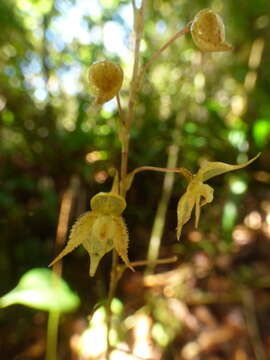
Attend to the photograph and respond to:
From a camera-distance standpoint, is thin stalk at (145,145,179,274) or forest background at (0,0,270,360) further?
thin stalk at (145,145,179,274)

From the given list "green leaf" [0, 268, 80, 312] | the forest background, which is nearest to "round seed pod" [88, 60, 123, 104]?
"green leaf" [0, 268, 80, 312]

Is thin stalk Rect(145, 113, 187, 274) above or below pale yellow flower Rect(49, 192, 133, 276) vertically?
below

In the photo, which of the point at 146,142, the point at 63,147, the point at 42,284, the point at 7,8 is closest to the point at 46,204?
the point at 63,147

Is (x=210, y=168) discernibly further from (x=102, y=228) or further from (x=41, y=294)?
(x=41, y=294)

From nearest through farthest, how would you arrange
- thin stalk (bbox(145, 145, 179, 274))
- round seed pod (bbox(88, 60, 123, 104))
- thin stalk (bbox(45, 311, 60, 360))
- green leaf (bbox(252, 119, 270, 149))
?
round seed pod (bbox(88, 60, 123, 104)), thin stalk (bbox(45, 311, 60, 360)), thin stalk (bbox(145, 145, 179, 274)), green leaf (bbox(252, 119, 270, 149))

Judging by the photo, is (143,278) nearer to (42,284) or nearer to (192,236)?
(192,236)

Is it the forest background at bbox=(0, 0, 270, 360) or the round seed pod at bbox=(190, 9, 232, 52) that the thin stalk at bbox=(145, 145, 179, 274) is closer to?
the forest background at bbox=(0, 0, 270, 360)

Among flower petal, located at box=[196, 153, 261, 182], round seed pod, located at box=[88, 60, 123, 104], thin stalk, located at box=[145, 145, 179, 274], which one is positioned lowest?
thin stalk, located at box=[145, 145, 179, 274]

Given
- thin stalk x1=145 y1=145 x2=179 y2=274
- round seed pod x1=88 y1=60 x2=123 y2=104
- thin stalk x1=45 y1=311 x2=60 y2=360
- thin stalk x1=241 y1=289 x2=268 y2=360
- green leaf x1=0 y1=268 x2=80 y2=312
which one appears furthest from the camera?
thin stalk x1=145 y1=145 x2=179 y2=274
